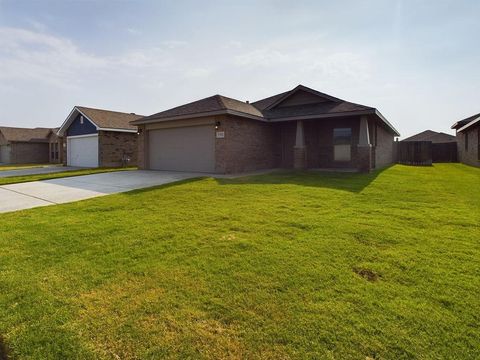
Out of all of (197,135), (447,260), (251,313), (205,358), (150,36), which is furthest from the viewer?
(197,135)

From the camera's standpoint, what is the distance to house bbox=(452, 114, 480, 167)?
18.4m

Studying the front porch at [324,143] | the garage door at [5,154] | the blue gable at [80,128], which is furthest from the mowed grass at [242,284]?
the garage door at [5,154]

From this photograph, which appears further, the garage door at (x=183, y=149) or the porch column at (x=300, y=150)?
the porch column at (x=300, y=150)

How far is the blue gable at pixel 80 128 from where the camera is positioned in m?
21.4

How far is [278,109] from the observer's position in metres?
17.1

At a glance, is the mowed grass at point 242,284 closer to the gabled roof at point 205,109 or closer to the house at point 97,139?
the gabled roof at point 205,109

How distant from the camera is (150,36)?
10.5 m

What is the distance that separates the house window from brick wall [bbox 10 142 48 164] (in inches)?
1272

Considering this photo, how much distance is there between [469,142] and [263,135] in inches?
655

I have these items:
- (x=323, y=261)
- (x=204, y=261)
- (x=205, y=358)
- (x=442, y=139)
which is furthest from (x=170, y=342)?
(x=442, y=139)

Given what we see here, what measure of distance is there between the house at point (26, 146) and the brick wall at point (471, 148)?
37734 mm

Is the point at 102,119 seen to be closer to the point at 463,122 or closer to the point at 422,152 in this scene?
the point at 422,152

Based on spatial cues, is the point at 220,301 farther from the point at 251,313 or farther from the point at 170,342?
the point at 170,342

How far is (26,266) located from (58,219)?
2309 mm
